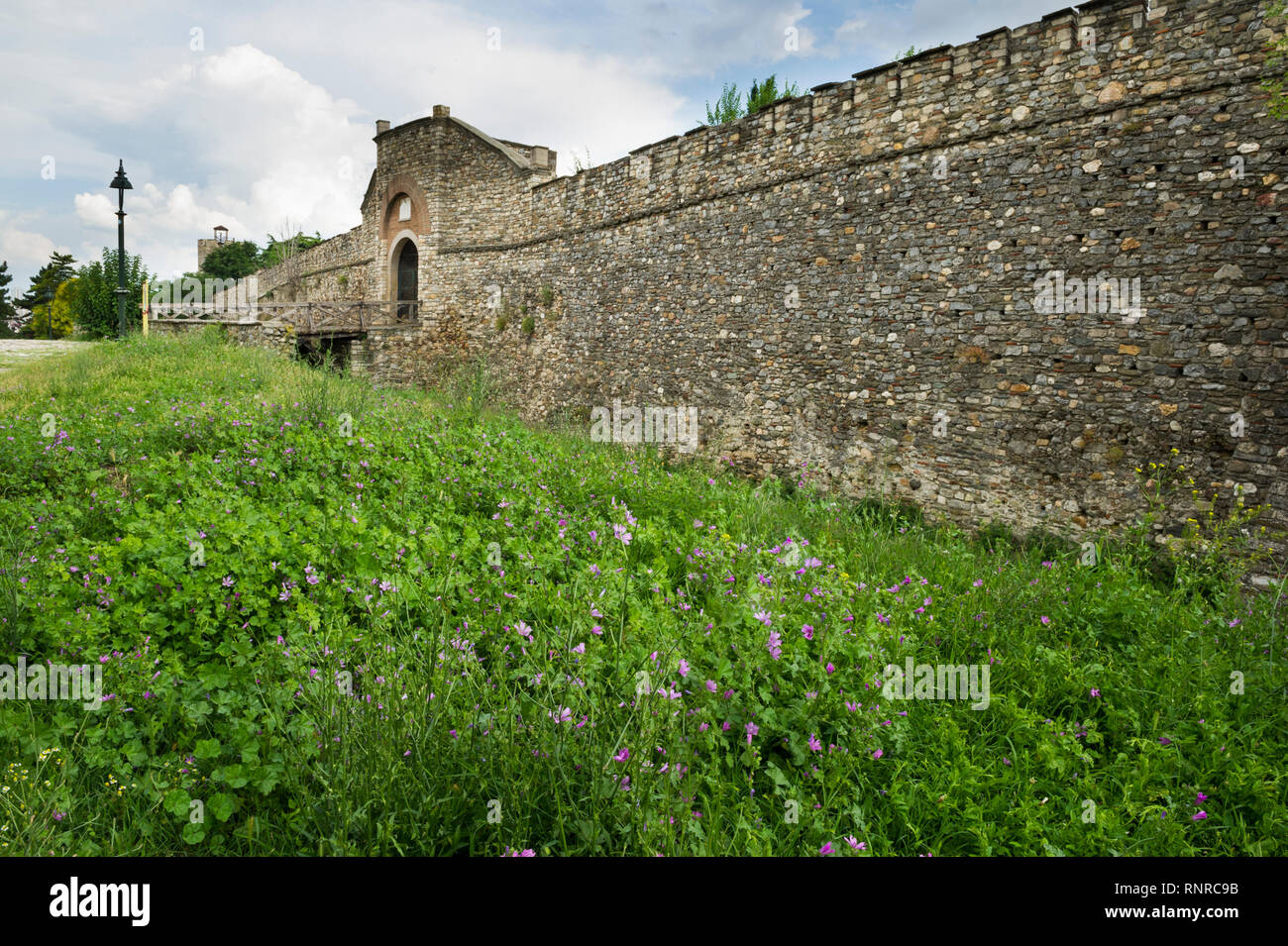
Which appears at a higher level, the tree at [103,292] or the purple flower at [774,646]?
the tree at [103,292]

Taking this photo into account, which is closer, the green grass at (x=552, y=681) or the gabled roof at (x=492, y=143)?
the green grass at (x=552, y=681)

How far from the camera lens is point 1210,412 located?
6.16 m

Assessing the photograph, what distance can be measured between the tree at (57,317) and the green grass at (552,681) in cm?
3598

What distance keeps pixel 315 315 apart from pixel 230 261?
29478 mm

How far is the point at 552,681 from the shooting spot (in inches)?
116

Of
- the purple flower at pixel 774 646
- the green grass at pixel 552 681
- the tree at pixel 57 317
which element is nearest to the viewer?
the green grass at pixel 552 681

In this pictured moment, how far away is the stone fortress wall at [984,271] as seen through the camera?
6098 mm

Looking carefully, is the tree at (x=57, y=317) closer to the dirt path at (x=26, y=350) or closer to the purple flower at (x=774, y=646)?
the dirt path at (x=26, y=350)

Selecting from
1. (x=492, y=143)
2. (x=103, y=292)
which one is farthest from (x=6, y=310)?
(x=492, y=143)

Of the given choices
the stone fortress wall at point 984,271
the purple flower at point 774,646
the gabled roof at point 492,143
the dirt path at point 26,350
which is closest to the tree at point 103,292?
the dirt path at point 26,350

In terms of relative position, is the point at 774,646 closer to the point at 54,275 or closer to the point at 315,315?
the point at 315,315

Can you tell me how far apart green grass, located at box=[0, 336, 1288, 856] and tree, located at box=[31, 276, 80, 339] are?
3598 centimetres
